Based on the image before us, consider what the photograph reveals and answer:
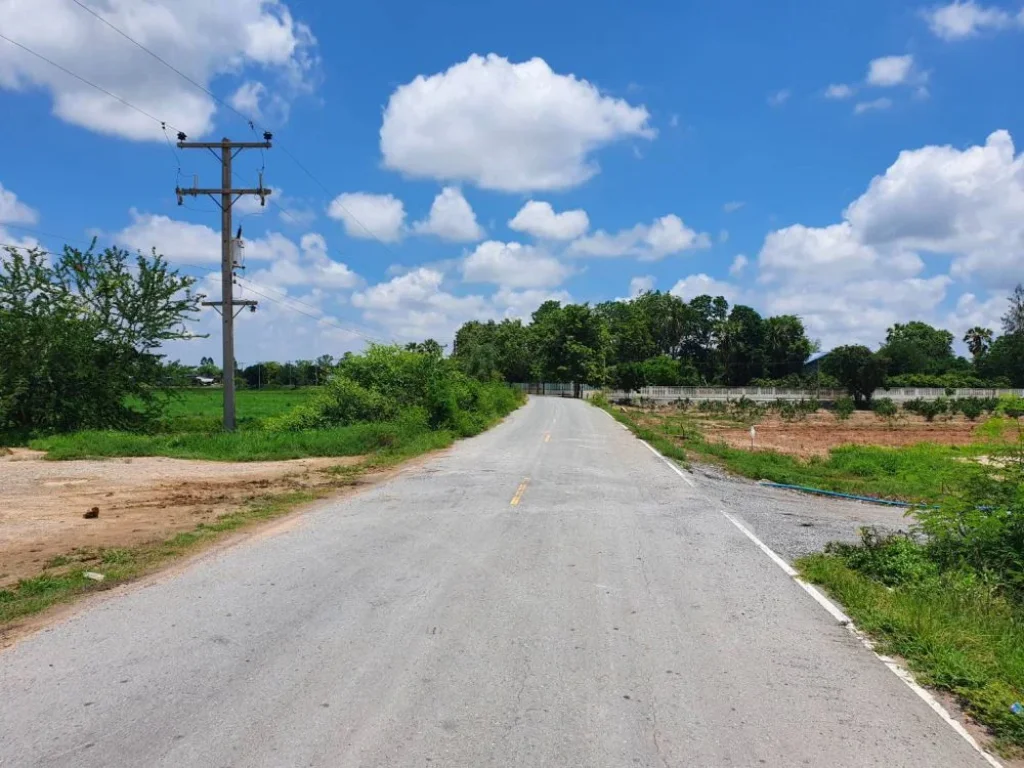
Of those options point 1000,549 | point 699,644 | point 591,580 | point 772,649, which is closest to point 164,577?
point 591,580

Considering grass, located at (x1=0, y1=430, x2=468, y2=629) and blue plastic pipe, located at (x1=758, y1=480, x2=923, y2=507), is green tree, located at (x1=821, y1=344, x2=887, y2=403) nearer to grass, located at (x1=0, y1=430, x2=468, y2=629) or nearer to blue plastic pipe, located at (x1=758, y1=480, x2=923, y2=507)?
blue plastic pipe, located at (x1=758, y1=480, x2=923, y2=507)

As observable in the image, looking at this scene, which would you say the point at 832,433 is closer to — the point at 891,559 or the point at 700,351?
the point at 891,559

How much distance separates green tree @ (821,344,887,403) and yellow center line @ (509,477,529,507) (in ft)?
231

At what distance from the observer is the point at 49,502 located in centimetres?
1330

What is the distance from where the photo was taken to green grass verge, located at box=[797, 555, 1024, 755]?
4773 mm

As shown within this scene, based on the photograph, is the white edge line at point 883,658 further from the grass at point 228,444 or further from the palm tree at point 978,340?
the palm tree at point 978,340

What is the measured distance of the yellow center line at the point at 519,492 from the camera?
13109 mm

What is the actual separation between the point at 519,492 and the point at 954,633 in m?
9.29

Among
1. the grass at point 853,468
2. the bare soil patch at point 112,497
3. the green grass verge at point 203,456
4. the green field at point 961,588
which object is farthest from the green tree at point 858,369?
the green field at point 961,588

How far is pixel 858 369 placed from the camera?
76688mm

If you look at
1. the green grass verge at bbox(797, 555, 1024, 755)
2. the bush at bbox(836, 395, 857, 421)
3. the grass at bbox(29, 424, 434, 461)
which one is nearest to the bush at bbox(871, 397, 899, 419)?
the bush at bbox(836, 395, 857, 421)

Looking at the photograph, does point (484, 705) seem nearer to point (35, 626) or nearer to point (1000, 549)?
point (35, 626)

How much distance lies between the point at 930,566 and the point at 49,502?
14.4m

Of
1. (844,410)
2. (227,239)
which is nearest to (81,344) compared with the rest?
(227,239)
